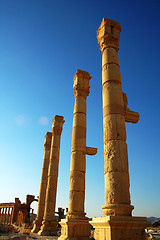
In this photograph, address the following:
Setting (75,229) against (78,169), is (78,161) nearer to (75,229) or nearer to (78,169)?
(78,169)

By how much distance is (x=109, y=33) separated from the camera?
28.6ft

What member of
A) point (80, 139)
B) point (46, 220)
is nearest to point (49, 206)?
point (46, 220)

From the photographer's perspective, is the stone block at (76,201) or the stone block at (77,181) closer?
the stone block at (76,201)

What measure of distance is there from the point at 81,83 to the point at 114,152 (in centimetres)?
705

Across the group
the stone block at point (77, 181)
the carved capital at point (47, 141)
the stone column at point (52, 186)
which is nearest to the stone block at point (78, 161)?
the stone block at point (77, 181)

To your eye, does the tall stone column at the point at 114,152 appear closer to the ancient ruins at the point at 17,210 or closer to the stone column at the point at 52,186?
the stone column at the point at 52,186

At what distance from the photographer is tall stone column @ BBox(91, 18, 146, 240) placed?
18.3ft

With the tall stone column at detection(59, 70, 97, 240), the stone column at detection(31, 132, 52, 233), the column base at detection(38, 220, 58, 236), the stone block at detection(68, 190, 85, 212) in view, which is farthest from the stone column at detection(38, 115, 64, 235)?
the stone block at detection(68, 190, 85, 212)

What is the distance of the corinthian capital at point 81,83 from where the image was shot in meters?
12.8

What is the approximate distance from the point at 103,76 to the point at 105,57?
2.97ft

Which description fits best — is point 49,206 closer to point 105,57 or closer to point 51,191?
point 51,191

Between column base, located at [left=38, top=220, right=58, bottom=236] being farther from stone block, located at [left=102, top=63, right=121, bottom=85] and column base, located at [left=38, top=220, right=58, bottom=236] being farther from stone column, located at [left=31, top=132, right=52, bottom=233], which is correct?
stone block, located at [left=102, top=63, right=121, bottom=85]

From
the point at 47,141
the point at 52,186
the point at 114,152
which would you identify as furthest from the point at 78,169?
the point at 47,141

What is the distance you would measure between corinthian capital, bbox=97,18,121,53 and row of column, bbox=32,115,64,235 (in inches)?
427
